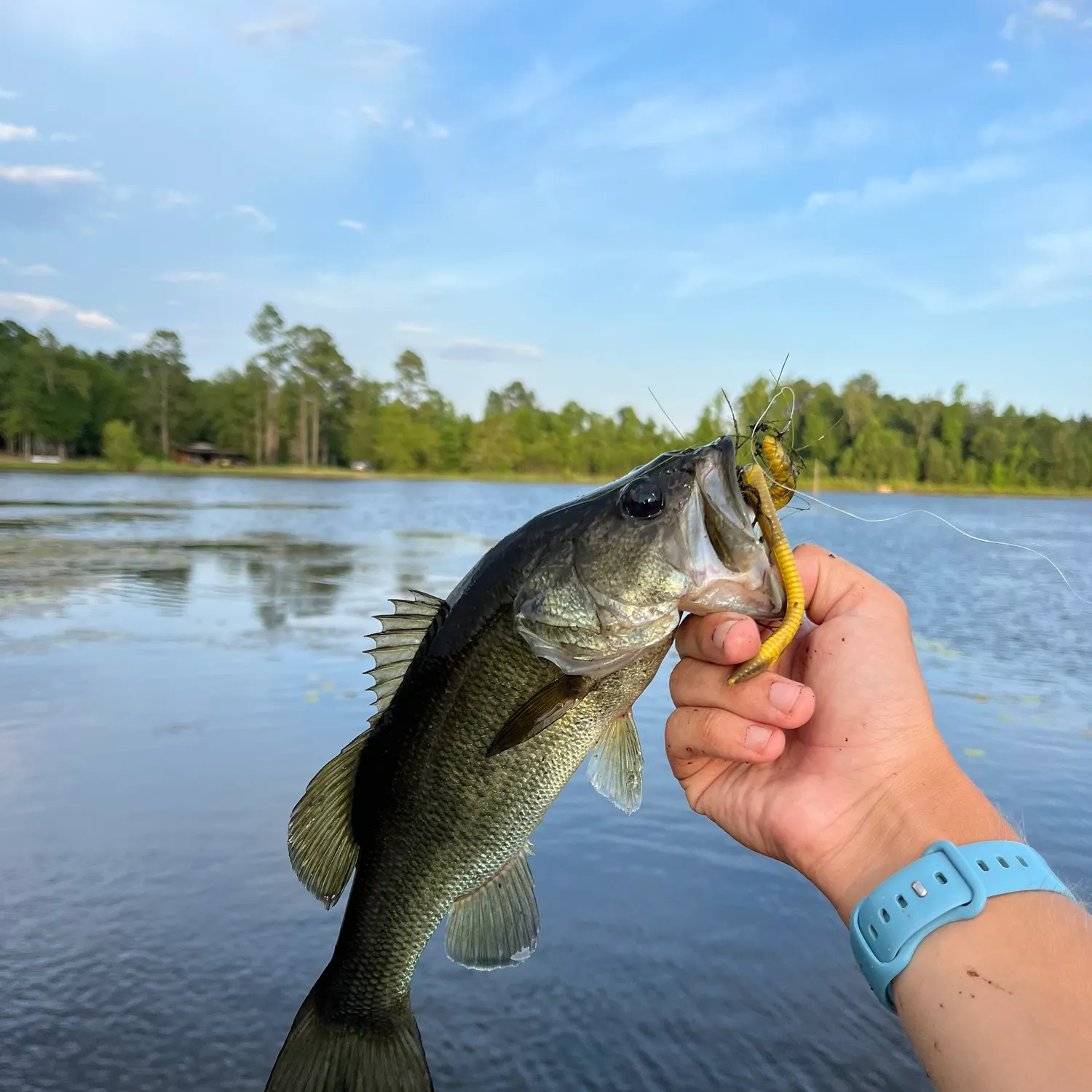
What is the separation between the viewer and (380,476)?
101750 millimetres

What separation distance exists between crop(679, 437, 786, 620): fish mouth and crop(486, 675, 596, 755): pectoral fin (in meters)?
0.34

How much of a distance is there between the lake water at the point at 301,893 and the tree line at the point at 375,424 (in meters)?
60.1

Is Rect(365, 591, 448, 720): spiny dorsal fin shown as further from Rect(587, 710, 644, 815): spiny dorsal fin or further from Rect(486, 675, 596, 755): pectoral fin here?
Rect(587, 710, 644, 815): spiny dorsal fin

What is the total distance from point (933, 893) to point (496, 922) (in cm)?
117

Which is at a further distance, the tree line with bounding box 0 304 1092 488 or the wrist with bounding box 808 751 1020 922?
the tree line with bounding box 0 304 1092 488

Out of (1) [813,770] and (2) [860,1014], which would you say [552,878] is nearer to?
(2) [860,1014]

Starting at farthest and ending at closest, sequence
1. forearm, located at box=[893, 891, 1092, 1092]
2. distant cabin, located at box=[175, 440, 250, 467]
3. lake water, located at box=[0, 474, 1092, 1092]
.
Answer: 1. distant cabin, located at box=[175, 440, 250, 467]
2. lake water, located at box=[0, 474, 1092, 1092]
3. forearm, located at box=[893, 891, 1092, 1092]

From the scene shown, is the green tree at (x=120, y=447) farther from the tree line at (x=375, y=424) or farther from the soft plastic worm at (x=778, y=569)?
the soft plastic worm at (x=778, y=569)

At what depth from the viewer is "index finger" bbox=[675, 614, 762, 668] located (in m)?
2.19

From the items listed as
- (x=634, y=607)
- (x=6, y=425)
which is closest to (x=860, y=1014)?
(x=634, y=607)

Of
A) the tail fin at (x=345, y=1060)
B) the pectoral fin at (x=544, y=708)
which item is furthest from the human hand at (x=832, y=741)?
the tail fin at (x=345, y=1060)

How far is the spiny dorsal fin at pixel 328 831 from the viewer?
2441 mm

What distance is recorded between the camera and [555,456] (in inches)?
3688

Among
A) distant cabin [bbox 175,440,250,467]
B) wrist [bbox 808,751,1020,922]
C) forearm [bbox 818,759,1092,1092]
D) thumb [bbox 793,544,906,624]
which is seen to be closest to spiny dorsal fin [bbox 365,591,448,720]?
thumb [bbox 793,544,906,624]
